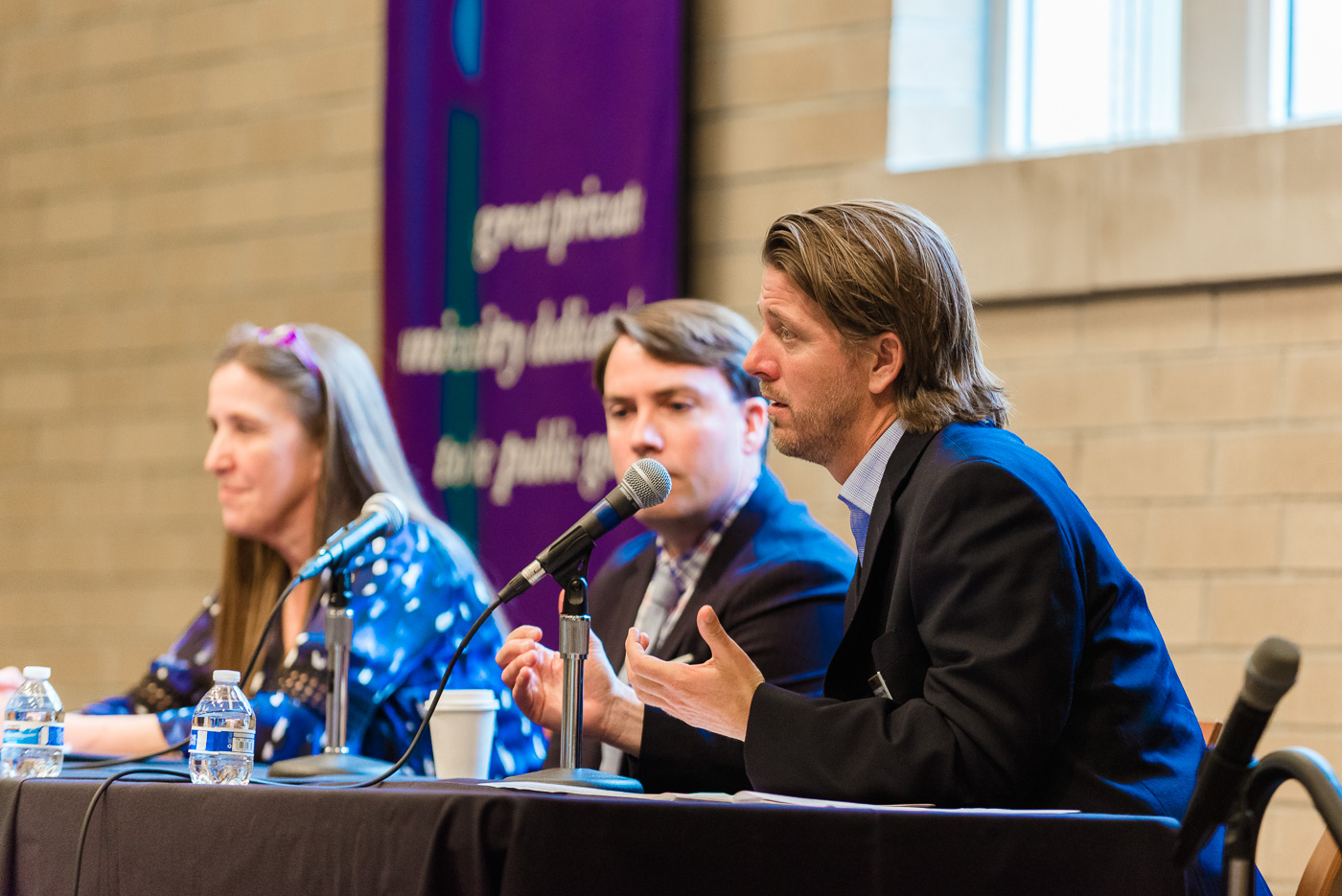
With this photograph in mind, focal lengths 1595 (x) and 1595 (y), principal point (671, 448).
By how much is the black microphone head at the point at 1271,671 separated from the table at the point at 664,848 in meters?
0.26

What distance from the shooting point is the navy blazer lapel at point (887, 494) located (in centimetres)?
184

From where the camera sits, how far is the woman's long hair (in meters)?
2.90

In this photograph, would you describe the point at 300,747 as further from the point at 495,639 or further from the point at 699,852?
the point at 699,852

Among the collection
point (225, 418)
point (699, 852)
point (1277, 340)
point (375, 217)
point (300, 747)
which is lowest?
point (300, 747)

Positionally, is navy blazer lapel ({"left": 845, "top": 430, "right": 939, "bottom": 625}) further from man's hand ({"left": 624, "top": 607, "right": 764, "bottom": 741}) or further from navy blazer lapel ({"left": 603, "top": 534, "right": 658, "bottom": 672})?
navy blazer lapel ({"left": 603, "top": 534, "right": 658, "bottom": 672})

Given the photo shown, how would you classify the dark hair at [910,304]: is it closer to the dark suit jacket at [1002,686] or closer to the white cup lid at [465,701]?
the dark suit jacket at [1002,686]

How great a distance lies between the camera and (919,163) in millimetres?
3693

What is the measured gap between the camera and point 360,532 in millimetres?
2188

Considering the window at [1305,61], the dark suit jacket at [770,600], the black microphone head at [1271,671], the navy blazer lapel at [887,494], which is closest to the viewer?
the black microphone head at [1271,671]

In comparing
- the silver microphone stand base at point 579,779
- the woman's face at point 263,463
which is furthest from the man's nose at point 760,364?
the woman's face at point 263,463

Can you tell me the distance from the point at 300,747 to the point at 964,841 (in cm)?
134

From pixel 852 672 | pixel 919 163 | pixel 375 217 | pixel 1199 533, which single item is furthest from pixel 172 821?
pixel 375 217

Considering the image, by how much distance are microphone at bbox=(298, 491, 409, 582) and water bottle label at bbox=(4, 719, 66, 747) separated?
0.38 meters

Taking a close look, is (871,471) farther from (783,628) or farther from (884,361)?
(783,628)
